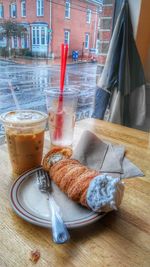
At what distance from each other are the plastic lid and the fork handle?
9.4 inches

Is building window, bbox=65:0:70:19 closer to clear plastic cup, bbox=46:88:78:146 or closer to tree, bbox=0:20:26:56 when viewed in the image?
tree, bbox=0:20:26:56

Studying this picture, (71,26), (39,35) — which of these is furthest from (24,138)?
(71,26)

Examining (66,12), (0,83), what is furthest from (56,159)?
(66,12)

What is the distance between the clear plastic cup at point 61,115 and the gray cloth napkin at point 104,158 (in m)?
0.08

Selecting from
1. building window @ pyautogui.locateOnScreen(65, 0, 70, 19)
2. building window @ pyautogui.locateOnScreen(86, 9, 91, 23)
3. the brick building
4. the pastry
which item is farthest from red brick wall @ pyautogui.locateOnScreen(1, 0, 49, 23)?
the pastry

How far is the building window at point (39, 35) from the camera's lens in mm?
1199

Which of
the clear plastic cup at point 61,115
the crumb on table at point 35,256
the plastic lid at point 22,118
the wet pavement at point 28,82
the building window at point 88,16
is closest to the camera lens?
the crumb on table at point 35,256

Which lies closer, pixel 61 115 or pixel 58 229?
pixel 58 229

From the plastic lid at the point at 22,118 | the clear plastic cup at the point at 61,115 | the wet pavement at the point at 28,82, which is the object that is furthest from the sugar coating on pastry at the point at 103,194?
the wet pavement at the point at 28,82

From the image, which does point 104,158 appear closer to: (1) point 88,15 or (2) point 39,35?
(2) point 39,35

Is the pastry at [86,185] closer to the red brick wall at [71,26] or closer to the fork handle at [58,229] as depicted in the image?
the fork handle at [58,229]

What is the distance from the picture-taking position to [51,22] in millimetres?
1239

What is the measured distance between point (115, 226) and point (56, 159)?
219mm

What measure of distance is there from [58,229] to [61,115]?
0.44 m
